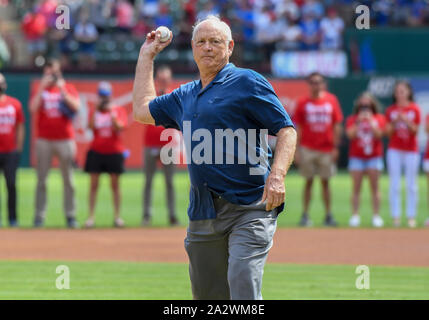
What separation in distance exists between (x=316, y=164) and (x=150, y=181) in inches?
115

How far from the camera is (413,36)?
28656 mm

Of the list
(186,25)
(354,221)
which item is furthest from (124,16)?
(354,221)

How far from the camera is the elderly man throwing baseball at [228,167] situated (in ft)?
19.0

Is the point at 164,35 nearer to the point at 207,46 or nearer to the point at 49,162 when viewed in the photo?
the point at 207,46

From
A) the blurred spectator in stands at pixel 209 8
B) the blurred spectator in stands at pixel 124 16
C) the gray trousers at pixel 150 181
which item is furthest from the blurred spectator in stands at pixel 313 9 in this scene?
the gray trousers at pixel 150 181

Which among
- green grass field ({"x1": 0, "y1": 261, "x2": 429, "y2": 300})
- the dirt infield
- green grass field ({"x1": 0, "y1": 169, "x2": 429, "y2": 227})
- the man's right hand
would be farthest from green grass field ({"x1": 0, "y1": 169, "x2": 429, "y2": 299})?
the man's right hand

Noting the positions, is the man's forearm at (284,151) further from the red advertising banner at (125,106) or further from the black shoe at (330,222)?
the red advertising banner at (125,106)

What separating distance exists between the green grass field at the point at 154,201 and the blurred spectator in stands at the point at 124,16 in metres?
5.51

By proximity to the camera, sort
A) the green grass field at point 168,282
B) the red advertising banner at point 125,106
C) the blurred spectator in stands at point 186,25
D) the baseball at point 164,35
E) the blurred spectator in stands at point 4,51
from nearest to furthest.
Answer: the baseball at point 164,35, the green grass field at point 168,282, the red advertising banner at point 125,106, the blurred spectator in stands at point 4,51, the blurred spectator in stands at point 186,25

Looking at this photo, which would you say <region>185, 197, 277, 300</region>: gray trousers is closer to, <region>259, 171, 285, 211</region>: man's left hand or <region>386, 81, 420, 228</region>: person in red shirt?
<region>259, 171, 285, 211</region>: man's left hand

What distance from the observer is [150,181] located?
50.8 ft
